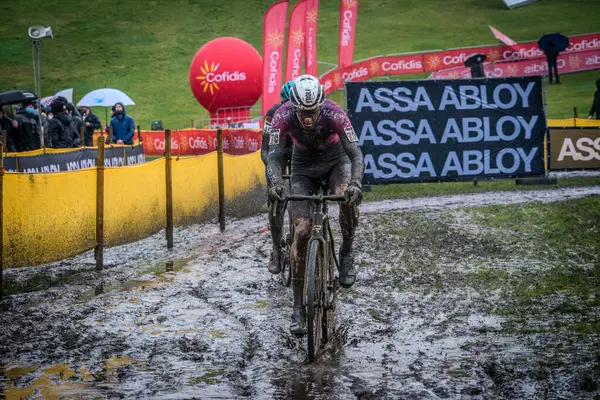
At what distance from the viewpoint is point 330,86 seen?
135ft

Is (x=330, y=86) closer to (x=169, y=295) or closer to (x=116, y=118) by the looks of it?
(x=116, y=118)

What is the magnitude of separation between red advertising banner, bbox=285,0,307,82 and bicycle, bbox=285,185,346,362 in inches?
826

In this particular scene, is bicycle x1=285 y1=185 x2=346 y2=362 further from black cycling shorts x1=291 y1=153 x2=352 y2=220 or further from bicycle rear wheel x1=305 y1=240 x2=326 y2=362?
black cycling shorts x1=291 y1=153 x2=352 y2=220

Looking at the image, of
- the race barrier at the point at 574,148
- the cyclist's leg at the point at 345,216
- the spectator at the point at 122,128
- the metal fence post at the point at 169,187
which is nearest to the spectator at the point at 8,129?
the spectator at the point at 122,128

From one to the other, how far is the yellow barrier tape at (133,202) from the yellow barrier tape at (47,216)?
21.2 inches

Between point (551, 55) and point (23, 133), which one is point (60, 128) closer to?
point (23, 133)

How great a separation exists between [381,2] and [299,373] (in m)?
66.8

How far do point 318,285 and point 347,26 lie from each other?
3237 centimetres

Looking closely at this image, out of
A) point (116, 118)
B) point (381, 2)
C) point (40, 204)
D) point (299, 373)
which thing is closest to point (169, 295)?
point (40, 204)

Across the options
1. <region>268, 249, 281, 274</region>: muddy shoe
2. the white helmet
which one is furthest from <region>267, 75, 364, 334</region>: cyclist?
<region>268, 249, 281, 274</region>: muddy shoe

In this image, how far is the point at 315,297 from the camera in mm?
6914

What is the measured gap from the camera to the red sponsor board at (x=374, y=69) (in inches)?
1629

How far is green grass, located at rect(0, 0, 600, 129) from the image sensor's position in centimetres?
5506

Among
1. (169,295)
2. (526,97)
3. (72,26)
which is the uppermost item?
(72,26)
